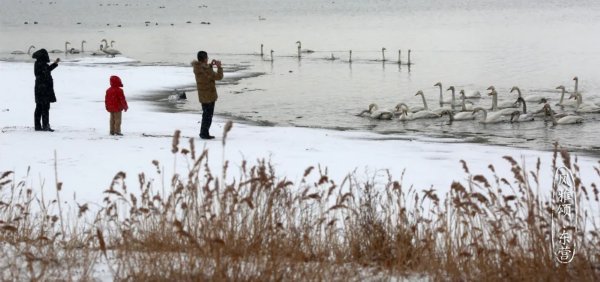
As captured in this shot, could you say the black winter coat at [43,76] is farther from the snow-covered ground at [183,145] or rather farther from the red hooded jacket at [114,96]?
the red hooded jacket at [114,96]

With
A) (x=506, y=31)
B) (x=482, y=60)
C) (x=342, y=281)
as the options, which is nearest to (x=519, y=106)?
(x=482, y=60)

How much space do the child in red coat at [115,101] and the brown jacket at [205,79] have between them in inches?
61.4

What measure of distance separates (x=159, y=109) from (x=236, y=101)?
4561 mm

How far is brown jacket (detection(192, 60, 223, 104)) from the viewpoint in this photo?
14648 mm

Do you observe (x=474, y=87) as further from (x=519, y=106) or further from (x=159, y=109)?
(x=159, y=109)

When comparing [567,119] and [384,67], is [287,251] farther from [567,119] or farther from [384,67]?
[384,67]

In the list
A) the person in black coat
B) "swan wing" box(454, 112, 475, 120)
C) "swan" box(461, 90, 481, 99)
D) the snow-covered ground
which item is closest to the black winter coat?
the person in black coat

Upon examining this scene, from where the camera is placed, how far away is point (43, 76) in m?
14.9

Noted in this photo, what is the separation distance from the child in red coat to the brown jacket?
156 centimetres

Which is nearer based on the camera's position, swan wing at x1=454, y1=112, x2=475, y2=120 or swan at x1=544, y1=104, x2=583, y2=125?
swan at x1=544, y1=104, x2=583, y2=125

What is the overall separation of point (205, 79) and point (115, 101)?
1.93 m

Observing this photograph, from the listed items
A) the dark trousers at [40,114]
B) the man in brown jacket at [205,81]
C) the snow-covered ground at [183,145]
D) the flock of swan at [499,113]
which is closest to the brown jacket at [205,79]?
the man in brown jacket at [205,81]

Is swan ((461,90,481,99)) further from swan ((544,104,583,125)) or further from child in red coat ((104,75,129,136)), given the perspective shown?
child in red coat ((104,75,129,136))

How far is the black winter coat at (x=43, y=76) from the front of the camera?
14859 millimetres
